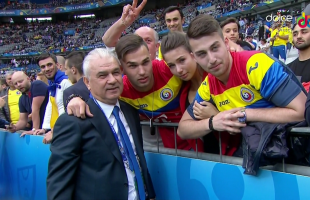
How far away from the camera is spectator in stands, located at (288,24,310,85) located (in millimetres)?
2885

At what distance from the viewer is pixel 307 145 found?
5.01 feet

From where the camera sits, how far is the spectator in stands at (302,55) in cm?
288

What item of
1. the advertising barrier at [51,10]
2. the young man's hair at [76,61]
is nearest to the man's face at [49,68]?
the young man's hair at [76,61]

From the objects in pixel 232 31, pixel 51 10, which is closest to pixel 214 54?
pixel 232 31

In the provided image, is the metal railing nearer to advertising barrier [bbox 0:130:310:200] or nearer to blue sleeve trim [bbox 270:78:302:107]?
advertising barrier [bbox 0:130:310:200]

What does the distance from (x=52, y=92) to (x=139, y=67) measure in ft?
6.70

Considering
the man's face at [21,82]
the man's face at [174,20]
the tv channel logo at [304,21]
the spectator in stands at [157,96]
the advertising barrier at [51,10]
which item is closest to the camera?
the spectator in stands at [157,96]

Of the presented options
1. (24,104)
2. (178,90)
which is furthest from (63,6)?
(178,90)

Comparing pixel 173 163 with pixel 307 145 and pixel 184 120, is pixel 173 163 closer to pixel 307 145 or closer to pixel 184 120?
pixel 184 120

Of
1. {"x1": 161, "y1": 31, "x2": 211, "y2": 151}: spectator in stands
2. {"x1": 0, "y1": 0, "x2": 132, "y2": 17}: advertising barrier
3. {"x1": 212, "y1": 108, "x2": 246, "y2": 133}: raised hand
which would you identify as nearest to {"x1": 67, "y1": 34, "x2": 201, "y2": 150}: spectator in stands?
{"x1": 161, "y1": 31, "x2": 211, "y2": 151}: spectator in stands

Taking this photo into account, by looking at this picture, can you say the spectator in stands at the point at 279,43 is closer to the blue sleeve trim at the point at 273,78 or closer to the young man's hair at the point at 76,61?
the young man's hair at the point at 76,61

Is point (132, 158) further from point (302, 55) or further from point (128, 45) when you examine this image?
point (302, 55)

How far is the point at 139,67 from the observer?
84.2 inches

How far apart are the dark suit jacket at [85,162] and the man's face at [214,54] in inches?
27.5
